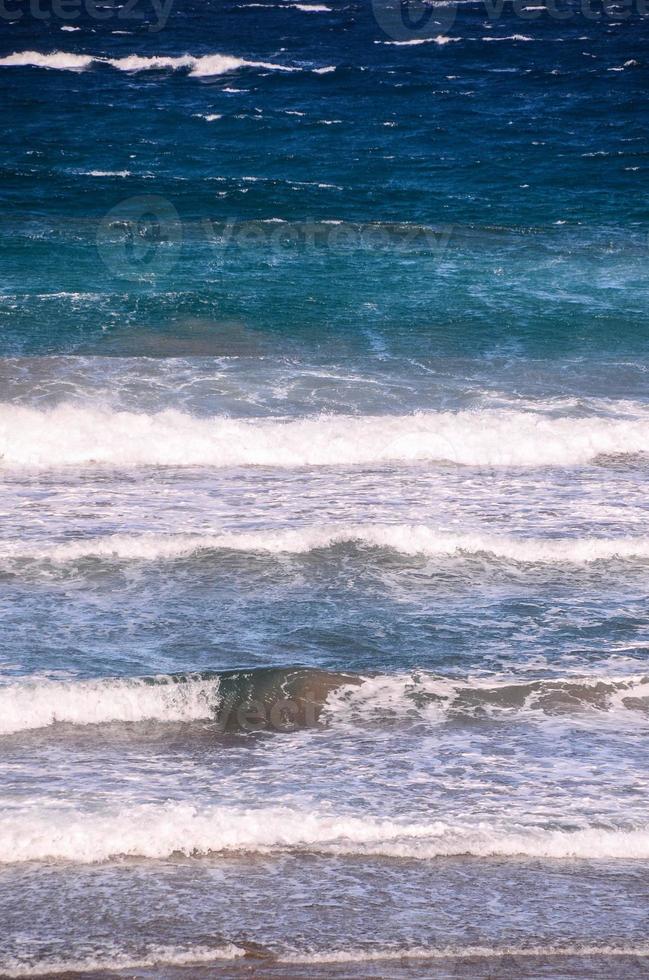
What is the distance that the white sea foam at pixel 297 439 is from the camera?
1141 cm

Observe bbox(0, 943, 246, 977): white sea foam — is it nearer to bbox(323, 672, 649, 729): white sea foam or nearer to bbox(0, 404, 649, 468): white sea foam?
bbox(323, 672, 649, 729): white sea foam

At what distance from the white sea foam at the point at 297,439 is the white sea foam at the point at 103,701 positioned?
5.17m

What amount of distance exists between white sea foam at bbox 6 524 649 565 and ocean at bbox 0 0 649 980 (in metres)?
0.03

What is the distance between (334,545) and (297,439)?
3.11 m

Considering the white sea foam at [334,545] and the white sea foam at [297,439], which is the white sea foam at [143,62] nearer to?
the white sea foam at [297,439]

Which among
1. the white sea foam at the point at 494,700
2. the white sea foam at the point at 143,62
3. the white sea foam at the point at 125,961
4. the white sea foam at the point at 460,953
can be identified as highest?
the white sea foam at the point at 143,62

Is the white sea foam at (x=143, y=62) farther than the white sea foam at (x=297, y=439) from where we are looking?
Yes

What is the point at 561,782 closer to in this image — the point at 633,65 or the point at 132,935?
the point at 132,935

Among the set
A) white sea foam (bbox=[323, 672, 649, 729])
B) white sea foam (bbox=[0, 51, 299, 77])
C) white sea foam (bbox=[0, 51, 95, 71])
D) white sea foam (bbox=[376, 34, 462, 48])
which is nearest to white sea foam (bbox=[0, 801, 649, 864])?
white sea foam (bbox=[323, 672, 649, 729])

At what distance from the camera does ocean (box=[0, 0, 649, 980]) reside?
15.3ft

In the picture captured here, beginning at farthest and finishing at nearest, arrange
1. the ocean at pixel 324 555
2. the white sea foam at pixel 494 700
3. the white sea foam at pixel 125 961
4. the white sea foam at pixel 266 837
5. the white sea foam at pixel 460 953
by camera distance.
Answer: the white sea foam at pixel 494 700
the white sea foam at pixel 266 837
the ocean at pixel 324 555
the white sea foam at pixel 460 953
the white sea foam at pixel 125 961

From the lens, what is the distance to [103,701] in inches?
244

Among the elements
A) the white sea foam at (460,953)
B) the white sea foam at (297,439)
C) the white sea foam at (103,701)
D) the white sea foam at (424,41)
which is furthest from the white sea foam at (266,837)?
the white sea foam at (424,41)

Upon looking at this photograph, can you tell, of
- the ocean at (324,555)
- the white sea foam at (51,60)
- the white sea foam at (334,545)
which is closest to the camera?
the ocean at (324,555)
